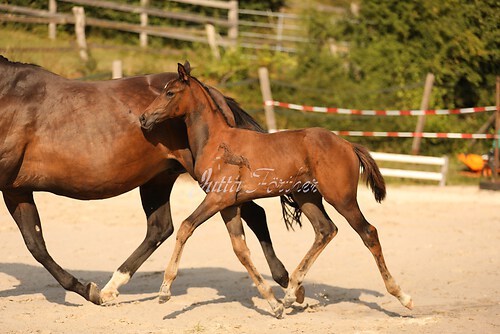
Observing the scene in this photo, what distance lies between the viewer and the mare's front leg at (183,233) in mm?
5410

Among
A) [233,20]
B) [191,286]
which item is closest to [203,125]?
[191,286]

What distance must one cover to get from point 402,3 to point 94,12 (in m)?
7.66

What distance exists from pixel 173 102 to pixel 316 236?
137 centimetres

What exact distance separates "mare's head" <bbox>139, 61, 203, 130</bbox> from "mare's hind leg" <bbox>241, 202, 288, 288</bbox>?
1.10m

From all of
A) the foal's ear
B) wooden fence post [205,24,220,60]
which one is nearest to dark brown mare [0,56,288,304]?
the foal's ear

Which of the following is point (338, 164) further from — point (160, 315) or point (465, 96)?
point (465, 96)

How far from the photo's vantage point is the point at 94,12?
19844 millimetres

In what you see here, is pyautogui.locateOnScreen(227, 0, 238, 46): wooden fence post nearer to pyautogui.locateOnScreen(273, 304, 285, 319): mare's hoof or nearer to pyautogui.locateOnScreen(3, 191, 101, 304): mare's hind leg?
pyautogui.locateOnScreen(3, 191, 101, 304): mare's hind leg

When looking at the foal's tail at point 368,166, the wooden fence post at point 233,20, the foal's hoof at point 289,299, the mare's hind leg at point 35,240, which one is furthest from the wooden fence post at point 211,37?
the foal's hoof at point 289,299

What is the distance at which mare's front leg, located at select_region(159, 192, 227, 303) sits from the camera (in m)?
5.41

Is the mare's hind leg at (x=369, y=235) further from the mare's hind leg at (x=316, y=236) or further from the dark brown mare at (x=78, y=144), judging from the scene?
the dark brown mare at (x=78, y=144)

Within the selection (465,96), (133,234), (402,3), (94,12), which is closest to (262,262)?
(133,234)

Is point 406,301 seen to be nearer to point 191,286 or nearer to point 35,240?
point 191,286

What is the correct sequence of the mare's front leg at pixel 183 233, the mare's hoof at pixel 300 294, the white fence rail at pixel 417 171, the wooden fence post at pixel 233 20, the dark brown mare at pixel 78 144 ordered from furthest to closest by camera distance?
the wooden fence post at pixel 233 20 → the white fence rail at pixel 417 171 → the mare's hoof at pixel 300 294 → the dark brown mare at pixel 78 144 → the mare's front leg at pixel 183 233
